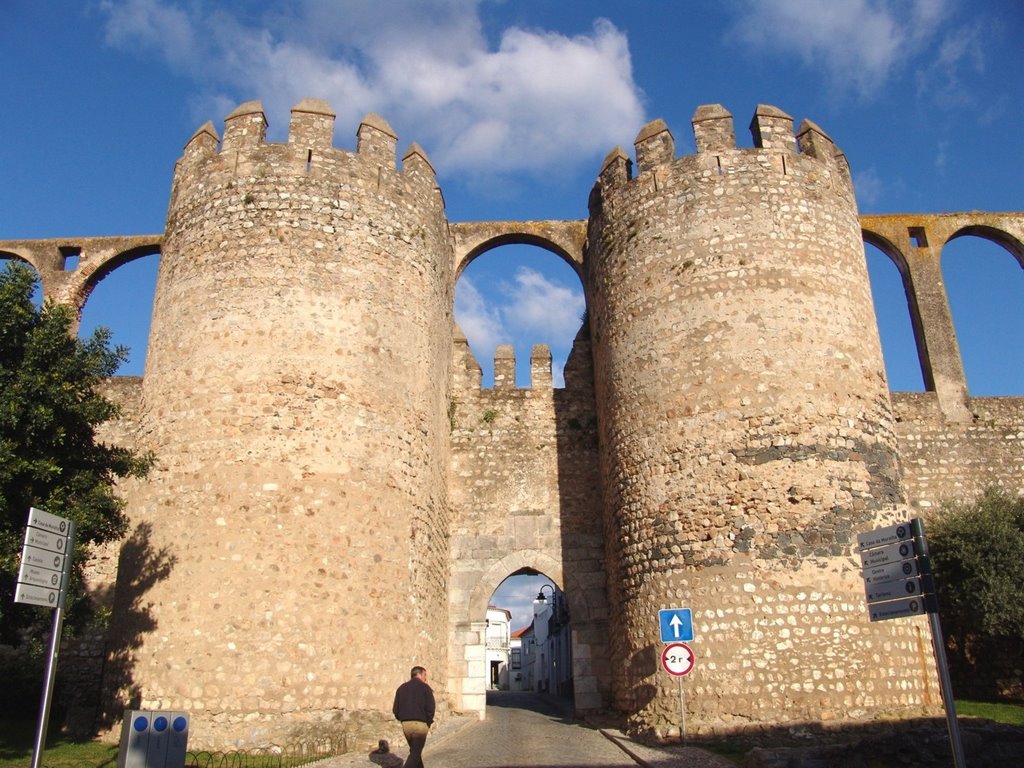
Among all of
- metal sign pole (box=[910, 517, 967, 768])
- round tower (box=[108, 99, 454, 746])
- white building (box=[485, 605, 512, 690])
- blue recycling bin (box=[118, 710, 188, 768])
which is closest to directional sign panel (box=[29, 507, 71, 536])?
blue recycling bin (box=[118, 710, 188, 768])

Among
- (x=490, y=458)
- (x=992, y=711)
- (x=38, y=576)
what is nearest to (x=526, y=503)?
(x=490, y=458)

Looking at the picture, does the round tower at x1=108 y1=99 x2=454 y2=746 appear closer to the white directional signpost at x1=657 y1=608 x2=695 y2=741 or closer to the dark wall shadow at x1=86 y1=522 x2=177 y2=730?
the dark wall shadow at x1=86 y1=522 x2=177 y2=730

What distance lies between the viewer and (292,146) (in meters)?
13.0

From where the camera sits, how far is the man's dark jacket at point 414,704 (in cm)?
801

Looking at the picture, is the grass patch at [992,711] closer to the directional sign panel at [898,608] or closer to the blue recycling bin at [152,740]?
the directional sign panel at [898,608]

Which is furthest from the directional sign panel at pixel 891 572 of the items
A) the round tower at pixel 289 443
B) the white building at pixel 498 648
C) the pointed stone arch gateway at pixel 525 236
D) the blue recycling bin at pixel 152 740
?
the white building at pixel 498 648

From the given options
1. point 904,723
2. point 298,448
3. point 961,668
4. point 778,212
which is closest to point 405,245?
point 298,448

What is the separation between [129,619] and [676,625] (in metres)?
7.04

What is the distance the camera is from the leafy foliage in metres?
12.6

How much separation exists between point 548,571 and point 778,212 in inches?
289

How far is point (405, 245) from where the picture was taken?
13398 millimetres

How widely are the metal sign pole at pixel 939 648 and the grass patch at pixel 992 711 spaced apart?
6505 millimetres

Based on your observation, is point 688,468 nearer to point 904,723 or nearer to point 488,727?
point 904,723

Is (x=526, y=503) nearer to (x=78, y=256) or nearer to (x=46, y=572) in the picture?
(x=46, y=572)
